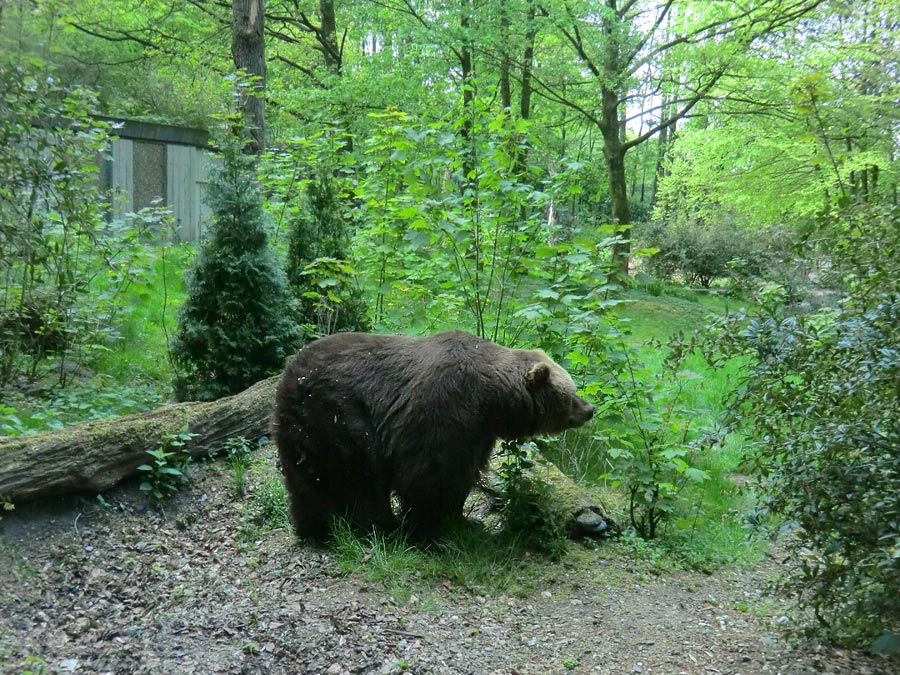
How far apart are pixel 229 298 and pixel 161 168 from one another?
9465 mm

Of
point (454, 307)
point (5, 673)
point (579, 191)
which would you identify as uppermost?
point (579, 191)

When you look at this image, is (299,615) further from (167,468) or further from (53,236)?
(53,236)

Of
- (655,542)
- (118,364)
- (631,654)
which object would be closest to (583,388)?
(655,542)

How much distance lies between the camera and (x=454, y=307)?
789cm

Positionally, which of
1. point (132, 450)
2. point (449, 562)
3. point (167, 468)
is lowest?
point (449, 562)

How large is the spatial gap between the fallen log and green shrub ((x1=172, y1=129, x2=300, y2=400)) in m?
0.79

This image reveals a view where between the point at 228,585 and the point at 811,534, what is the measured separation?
3.91 metres

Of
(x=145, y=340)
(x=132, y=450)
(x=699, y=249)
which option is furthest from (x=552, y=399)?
(x=699, y=249)

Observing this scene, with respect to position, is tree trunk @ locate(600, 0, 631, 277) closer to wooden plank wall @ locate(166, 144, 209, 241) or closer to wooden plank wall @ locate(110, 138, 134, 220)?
wooden plank wall @ locate(166, 144, 209, 241)

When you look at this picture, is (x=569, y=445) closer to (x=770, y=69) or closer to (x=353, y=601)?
(x=353, y=601)

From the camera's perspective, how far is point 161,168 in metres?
16.4

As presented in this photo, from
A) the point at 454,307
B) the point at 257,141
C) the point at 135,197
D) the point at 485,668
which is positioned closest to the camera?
the point at 485,668

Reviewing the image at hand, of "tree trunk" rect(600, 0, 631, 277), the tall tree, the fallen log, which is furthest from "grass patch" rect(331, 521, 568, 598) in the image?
"tree trunk" rect(600, 0, 631, 277)

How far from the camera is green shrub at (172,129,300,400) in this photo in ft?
27.8
